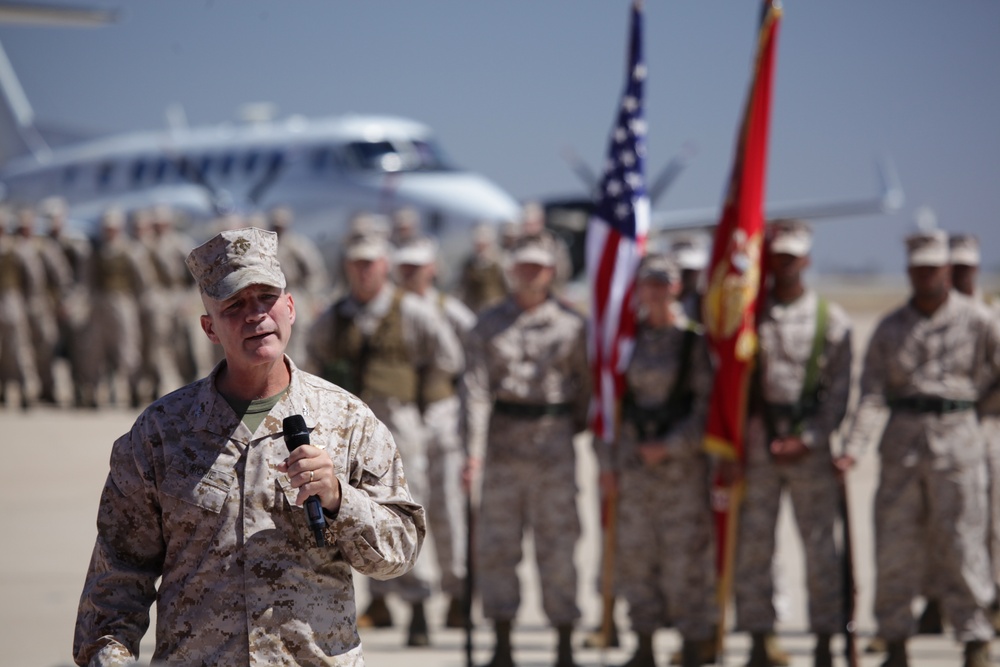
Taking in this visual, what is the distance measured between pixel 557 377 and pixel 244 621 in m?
4.25

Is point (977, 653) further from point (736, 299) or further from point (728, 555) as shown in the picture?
point (736, 299)

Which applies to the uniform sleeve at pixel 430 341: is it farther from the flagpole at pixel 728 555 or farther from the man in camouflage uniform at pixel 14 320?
the man in camouflage uniform at pixel 14 320

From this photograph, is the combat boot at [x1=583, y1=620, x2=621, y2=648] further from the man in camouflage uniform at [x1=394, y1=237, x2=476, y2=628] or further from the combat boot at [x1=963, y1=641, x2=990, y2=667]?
the combat boot at [x1=963, y1=641, x2=990, y2=667]

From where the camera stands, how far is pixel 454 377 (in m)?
8.38

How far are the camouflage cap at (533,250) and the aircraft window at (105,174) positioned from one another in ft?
72.4

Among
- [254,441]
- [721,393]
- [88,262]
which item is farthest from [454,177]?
[254,441]

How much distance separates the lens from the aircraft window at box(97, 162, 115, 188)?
27.8 m

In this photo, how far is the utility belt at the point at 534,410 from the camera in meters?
7.17

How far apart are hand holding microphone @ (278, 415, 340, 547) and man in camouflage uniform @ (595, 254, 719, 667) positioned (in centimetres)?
403

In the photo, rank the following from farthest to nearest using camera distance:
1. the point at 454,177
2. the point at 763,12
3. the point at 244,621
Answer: the point at 454,177 → the point at 763,12 → the point at 244,621

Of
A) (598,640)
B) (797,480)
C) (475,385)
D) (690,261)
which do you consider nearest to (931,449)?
(797,480)

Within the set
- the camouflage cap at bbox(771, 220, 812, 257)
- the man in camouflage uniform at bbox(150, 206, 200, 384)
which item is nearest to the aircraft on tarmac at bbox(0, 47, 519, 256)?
the man in camouflage uniform at bbox(150, 206, 200, 384)

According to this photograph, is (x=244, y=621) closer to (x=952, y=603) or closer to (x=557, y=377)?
(x=557, y=377)

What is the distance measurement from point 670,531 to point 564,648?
834mm
